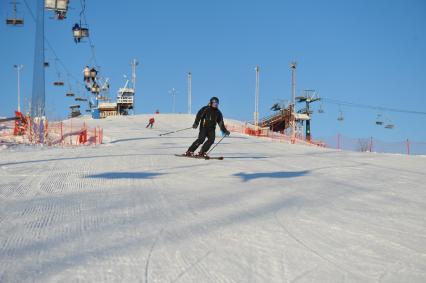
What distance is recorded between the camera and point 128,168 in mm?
8422

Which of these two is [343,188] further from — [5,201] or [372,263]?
[5,201]

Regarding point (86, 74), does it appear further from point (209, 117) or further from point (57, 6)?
point (209, 117)

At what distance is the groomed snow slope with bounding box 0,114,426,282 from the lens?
2.63m

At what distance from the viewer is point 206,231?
3.56 metres

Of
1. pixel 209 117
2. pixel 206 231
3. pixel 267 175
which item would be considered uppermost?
pixel 209 117

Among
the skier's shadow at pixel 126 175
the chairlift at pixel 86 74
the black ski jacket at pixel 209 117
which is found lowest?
the skier's shadow at pixel 126 175

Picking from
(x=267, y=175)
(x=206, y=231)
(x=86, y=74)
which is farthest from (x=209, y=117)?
(x=86, y=74)

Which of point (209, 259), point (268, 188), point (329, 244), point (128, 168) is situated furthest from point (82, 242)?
point (128, 168)

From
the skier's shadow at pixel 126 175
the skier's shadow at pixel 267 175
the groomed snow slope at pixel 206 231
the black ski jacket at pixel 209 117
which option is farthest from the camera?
the black ski jacket at pixel 209 117

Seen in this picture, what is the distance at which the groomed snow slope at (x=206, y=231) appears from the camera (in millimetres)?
2633

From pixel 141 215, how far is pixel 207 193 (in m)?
1.62

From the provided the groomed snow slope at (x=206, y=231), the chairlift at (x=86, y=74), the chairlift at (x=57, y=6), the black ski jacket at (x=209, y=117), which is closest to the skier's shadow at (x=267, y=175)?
the groomed snow slope at (x=206, y=231)

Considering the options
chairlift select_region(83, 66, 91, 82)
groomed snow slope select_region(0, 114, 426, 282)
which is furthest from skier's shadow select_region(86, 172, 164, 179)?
chairlift select_region(83, 66, 91, 82)

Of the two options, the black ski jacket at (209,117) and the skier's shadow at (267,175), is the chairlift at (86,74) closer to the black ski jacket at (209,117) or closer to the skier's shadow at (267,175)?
the black ski jacket at (209,117)
